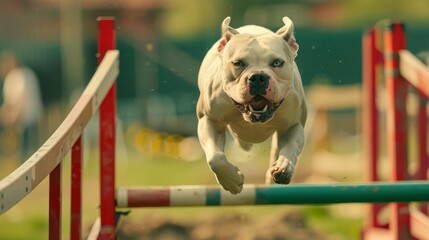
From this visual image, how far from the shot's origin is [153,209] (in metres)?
11.8

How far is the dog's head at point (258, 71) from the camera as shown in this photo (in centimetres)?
519

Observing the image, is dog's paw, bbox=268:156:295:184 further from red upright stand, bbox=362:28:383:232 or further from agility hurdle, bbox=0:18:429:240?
red upright stand, bbox=362:28:383:232

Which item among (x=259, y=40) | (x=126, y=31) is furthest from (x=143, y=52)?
(x=259, y=40)

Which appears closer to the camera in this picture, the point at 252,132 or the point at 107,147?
the point at 252,132

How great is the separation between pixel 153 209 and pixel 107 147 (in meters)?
5.37

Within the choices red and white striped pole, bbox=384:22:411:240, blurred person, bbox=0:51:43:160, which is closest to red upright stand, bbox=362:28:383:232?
red and white striped pole, bbox=384:22:411:240

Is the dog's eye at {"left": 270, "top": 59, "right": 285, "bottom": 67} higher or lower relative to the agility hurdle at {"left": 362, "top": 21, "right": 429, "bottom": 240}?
higher

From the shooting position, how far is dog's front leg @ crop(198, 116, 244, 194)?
5445 mm

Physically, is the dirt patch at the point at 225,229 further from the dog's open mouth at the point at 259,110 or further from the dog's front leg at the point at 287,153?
the dog's open mouth at the point at 259,110

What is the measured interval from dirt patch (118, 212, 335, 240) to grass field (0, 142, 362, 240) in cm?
19

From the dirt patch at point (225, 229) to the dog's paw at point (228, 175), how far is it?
322 cm

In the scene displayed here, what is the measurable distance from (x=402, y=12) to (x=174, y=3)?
6079mm

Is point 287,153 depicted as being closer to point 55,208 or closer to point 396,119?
point 55,208

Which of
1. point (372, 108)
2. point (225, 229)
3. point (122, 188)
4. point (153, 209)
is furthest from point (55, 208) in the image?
point (153, 209)
